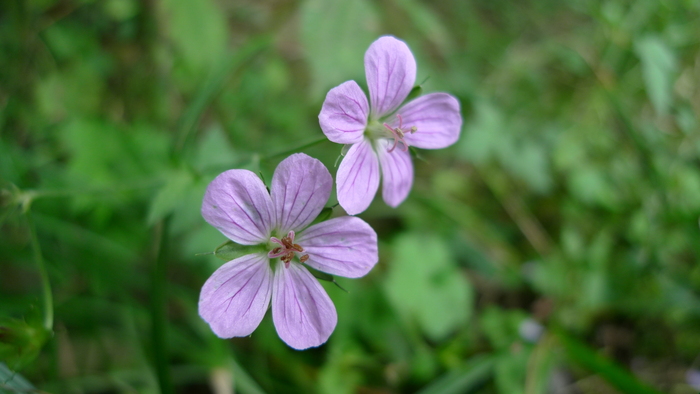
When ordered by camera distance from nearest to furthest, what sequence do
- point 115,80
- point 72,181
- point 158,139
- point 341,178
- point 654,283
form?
point 341,178 → point 72,181 → point 158,139 → point 654,283 → point 115,80

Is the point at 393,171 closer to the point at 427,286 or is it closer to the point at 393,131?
the point at 393,131

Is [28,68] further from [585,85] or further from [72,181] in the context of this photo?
[585,85]

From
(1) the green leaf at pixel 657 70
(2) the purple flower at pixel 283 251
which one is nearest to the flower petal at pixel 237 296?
(2) the purple flower at pixel 283 251

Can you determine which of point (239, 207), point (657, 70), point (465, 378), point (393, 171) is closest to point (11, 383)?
point (239, 207)

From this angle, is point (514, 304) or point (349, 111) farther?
point (514, 304)

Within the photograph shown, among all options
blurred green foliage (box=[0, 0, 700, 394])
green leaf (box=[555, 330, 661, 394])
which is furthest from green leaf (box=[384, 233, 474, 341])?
green leaf (box=[555, 330, 661, 394])

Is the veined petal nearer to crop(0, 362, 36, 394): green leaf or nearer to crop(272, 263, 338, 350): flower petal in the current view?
crop(272, 263, 338, 350): flower petal

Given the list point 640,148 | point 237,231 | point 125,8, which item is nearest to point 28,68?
point 125,8
